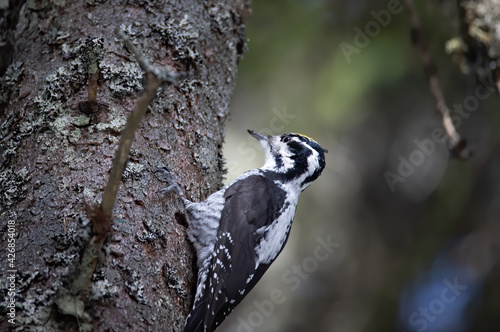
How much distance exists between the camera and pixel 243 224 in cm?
328

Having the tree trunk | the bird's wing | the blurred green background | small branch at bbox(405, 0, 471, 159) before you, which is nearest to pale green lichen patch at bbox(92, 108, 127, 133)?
the tree trunk

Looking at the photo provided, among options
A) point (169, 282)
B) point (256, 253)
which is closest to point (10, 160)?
point (169, 282)

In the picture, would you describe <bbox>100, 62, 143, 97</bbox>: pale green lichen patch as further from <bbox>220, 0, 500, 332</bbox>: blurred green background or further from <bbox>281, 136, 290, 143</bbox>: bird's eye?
<bbox>220, 0, 500, 332</bbox>: blurred green background

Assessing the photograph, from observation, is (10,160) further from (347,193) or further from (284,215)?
(347,193)

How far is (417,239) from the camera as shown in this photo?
19.2 ft

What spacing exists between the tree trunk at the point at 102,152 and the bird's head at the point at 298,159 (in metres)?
0.68

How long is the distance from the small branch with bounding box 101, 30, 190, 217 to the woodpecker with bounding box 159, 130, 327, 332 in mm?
916

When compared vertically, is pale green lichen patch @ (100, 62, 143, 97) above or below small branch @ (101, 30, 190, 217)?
above

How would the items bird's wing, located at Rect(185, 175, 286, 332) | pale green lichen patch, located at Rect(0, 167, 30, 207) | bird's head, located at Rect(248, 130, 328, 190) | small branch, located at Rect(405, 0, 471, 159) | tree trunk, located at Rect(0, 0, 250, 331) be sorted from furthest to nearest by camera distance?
bird's head, located at Rect(248, 130, 328, 190)
small branch, located at Rect(405, 0, 471, 159)
bird's wing, located at Rect(185, 175, 286, 332)
pale green lichen patch, located at Rect(0, 167, 30, 207)
tree trunk, located at Rect(0, 0, 250, 331)

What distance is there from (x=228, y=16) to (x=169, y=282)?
5.91 feet

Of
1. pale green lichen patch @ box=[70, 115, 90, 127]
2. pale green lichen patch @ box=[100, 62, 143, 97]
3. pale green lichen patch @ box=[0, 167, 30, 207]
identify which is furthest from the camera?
pale green lichen patch @ box=[100, 62, 143, 97]

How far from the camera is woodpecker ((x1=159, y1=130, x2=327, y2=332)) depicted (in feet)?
9.22

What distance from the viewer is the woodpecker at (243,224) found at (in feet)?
9.22

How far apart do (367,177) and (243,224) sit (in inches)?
123
